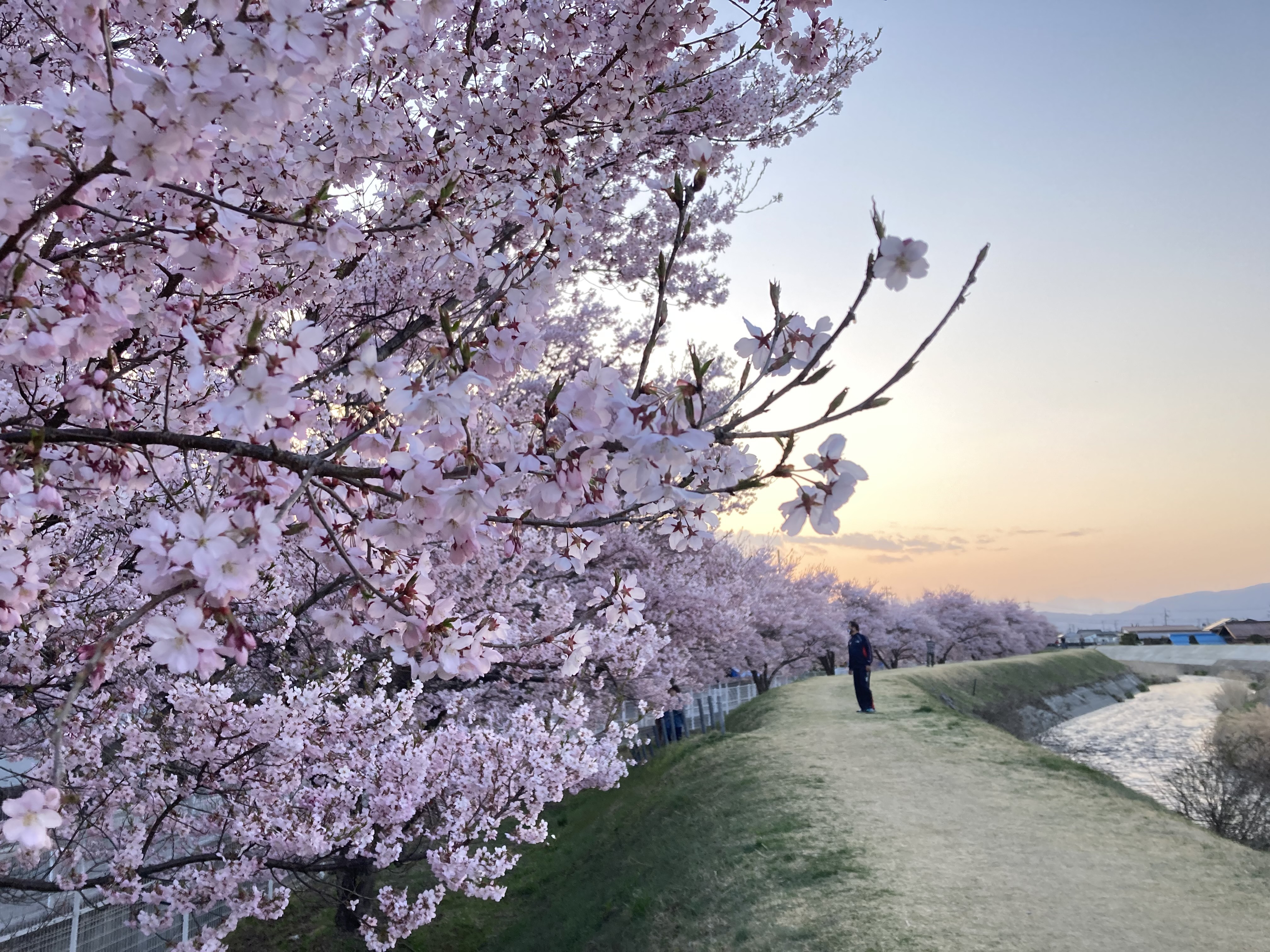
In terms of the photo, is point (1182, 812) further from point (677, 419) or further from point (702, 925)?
point (677, 419)

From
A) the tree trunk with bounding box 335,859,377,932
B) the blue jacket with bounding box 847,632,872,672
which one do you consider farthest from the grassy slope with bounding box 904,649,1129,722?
the tree trunk with bounding box 335,859,377,932

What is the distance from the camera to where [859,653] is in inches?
596

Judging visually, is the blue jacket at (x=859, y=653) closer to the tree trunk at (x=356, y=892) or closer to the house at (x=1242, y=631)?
the tree trunk at (x=356, y=892)

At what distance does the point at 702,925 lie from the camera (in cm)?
657

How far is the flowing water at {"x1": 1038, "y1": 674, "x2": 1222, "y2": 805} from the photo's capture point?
17.6 m

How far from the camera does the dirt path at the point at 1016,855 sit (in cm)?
525

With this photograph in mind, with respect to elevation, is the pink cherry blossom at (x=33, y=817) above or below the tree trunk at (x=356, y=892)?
above

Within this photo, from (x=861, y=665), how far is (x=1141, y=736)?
1588cm

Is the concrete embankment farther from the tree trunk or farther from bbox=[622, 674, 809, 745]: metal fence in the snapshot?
the tree trunk

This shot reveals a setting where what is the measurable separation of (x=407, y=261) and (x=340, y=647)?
4.33 m

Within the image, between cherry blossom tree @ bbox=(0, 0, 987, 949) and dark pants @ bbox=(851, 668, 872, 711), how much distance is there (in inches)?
353

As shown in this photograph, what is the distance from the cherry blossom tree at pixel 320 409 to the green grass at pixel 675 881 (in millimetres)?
1523

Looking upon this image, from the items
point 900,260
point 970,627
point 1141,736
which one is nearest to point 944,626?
point 970,627

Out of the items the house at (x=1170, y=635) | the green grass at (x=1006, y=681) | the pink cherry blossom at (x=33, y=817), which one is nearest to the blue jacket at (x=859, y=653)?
the green grass at (x=1006, y=681)
